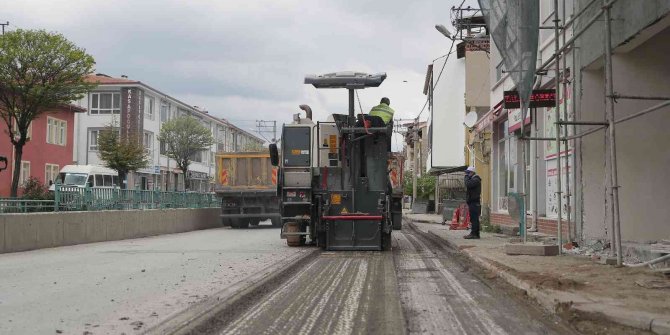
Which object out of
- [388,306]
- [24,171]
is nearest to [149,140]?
[24,171]

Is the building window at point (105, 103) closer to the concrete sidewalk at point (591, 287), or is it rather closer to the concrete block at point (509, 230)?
the concrete block at point (509, 230)

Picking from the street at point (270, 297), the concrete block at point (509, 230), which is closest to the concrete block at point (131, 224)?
the street at point (270, 297)

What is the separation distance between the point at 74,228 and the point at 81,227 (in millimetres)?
331

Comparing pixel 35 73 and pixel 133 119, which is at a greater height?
pixel 133 119

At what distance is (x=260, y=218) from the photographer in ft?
80.7

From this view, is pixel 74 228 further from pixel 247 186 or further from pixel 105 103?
pixel 105 103

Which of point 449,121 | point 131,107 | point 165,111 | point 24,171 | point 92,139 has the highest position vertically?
point 165,111

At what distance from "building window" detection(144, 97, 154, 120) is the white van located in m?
18.0

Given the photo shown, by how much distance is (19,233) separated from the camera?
44.5ft

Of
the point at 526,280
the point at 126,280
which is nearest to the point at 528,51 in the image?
the point at 526,280

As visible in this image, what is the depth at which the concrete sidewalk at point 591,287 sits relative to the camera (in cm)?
522

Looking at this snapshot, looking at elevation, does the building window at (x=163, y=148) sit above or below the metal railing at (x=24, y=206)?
above

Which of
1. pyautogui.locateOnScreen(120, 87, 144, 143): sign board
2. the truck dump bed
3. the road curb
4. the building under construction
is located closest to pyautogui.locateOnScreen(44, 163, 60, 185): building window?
pyautogui.locateOnScreen(120, 87, 144, 143): sign board

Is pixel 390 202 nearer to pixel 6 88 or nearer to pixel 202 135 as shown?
pixel 6 88
